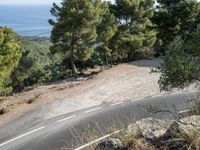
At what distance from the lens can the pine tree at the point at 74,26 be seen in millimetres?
29172

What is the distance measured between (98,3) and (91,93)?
37.7 feet

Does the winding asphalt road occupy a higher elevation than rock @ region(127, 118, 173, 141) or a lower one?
lower

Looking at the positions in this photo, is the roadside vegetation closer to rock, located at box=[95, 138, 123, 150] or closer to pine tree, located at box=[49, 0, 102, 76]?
pine tree, located at box=[49, 0, 102, 76]

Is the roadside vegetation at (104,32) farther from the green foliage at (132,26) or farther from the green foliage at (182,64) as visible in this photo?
the green foliage at (182,64)

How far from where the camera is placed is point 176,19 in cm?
3703

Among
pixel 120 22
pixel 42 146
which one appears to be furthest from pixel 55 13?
pixel 42 146

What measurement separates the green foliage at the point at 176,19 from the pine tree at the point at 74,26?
8.86 meters

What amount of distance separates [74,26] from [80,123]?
1418cm

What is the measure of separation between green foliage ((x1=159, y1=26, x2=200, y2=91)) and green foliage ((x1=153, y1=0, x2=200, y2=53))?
2729 cm

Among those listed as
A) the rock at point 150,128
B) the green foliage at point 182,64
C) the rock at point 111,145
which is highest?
the green foliage at point 182,64

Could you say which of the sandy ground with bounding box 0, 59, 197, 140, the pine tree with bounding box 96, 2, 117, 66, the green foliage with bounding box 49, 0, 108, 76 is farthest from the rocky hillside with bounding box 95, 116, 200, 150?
the pine tree with bounding box 96, 2, 117, 66

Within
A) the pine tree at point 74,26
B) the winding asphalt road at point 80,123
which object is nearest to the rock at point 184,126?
the winding asphalt road at point 80,123

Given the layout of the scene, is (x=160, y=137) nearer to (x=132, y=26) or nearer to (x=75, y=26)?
(x=75, y=26)

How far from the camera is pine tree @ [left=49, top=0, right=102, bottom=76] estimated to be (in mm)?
29172
